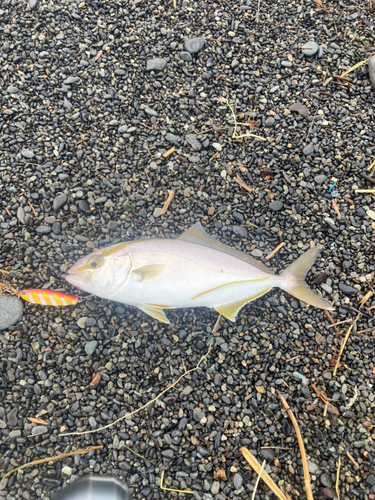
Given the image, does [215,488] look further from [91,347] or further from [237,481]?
[91,347]

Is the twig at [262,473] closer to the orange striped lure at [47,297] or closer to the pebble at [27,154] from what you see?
the orange striped lure at [47,297]

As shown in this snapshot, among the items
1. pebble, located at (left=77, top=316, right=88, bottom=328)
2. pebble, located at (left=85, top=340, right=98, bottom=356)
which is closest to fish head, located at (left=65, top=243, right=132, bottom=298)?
pebble, located at (left=77, top=316, right=88, bottom=328)

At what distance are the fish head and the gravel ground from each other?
1.58 feet

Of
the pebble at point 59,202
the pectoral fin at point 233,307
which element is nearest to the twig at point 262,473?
the pectoral fin at point 233,307

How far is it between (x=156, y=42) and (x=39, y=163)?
1831 mm

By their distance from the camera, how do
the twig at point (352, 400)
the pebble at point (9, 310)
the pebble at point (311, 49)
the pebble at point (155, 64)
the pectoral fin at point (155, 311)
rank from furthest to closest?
the pebble at point (311, 49), the pebble at point (155, 64), the pebble at point (9, 310), the twig at point (352, 400), the pectoral fin at point (155, 311)

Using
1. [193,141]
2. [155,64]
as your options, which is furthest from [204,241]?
[155,64]

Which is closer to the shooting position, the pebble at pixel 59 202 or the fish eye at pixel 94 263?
the fish eye at pixel 94 263

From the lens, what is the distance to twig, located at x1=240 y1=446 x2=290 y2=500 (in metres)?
2.76

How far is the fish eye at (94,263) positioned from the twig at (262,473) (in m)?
1.93

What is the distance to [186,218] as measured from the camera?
3369 mm

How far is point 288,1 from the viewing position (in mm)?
3992

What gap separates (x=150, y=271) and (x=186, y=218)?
82 centimetres

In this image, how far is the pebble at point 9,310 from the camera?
Answer: 10.3ft
